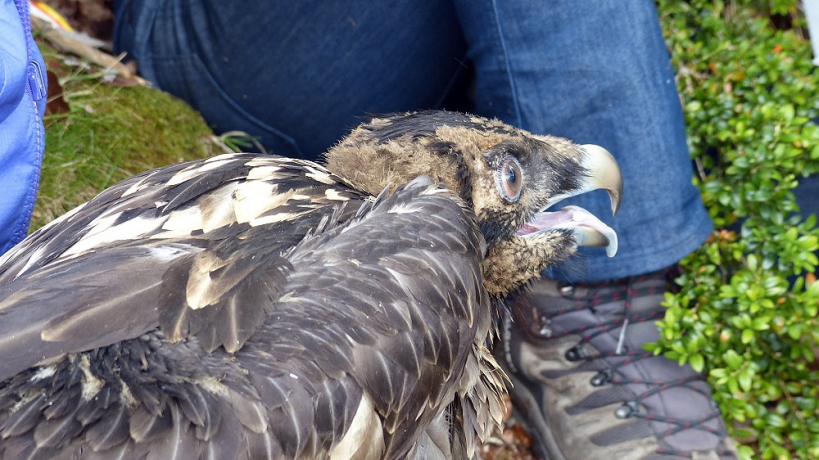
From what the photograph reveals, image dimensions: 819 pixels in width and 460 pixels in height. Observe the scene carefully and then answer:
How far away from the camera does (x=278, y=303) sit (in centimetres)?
134

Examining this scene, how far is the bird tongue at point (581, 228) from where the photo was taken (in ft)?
6.66

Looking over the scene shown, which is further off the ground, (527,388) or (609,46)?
(609,46)

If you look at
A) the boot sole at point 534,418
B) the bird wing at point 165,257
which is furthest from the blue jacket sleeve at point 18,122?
the boot sole at point 534,418

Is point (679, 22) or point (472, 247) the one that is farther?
point (679, 22)

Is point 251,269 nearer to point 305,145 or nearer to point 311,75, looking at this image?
point 311,75

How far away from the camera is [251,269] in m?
1.38

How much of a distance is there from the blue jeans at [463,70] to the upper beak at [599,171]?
413 mm

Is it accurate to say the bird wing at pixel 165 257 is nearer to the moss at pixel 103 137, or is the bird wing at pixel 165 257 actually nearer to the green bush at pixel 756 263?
the moss at pixel 103 137

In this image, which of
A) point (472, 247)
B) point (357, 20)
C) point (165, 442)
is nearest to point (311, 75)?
point (357, 20)

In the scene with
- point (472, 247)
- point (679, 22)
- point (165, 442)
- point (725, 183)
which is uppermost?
point (165, 442)

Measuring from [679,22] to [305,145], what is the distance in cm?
182

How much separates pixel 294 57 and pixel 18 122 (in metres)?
1.13

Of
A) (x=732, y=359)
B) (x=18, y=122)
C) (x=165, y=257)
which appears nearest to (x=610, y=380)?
(x=732, y=359)

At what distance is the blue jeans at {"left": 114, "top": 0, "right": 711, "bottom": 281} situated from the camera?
243cm
